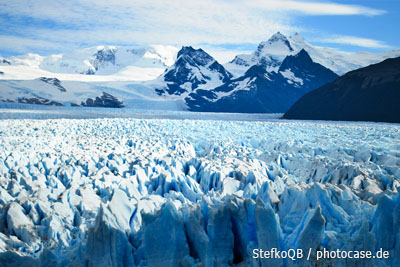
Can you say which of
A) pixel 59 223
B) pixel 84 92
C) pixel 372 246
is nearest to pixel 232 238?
pixel 372 246

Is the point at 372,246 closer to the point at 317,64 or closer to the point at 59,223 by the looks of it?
the point at 59,223

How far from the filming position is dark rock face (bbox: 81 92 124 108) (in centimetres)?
5366

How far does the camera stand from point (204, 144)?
11.1 m

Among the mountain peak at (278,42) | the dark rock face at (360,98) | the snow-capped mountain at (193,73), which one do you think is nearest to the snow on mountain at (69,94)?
the snow-capped mountain at (193,73)

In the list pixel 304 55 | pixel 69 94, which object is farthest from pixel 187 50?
pixel 69 94

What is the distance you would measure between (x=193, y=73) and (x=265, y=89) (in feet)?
71.8

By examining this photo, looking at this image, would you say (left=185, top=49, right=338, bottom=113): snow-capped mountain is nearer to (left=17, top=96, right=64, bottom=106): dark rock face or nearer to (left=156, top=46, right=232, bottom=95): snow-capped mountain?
(left=156, top=46, right=232, bottom=95): snow-capped mountain

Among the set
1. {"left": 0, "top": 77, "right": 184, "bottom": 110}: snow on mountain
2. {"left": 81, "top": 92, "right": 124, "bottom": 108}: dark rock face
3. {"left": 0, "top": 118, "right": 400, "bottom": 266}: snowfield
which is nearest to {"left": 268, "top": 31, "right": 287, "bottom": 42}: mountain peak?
{"left": 0, "top": 77, "right": 184, "bottom": 110}: snow on mountain

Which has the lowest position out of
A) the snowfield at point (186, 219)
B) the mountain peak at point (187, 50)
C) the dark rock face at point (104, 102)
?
the dark rock face at point (104, 102)

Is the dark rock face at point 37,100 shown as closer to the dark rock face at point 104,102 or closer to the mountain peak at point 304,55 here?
the dark rock face at point 104,102

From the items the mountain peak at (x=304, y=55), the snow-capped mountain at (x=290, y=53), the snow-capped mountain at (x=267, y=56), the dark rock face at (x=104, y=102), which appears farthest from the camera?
the snow-capped mountain at (x=267, y=56)

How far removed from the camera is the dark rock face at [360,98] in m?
28.1

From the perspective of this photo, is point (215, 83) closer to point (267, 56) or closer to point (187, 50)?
point (187, 50)

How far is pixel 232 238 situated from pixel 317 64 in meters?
97.5
